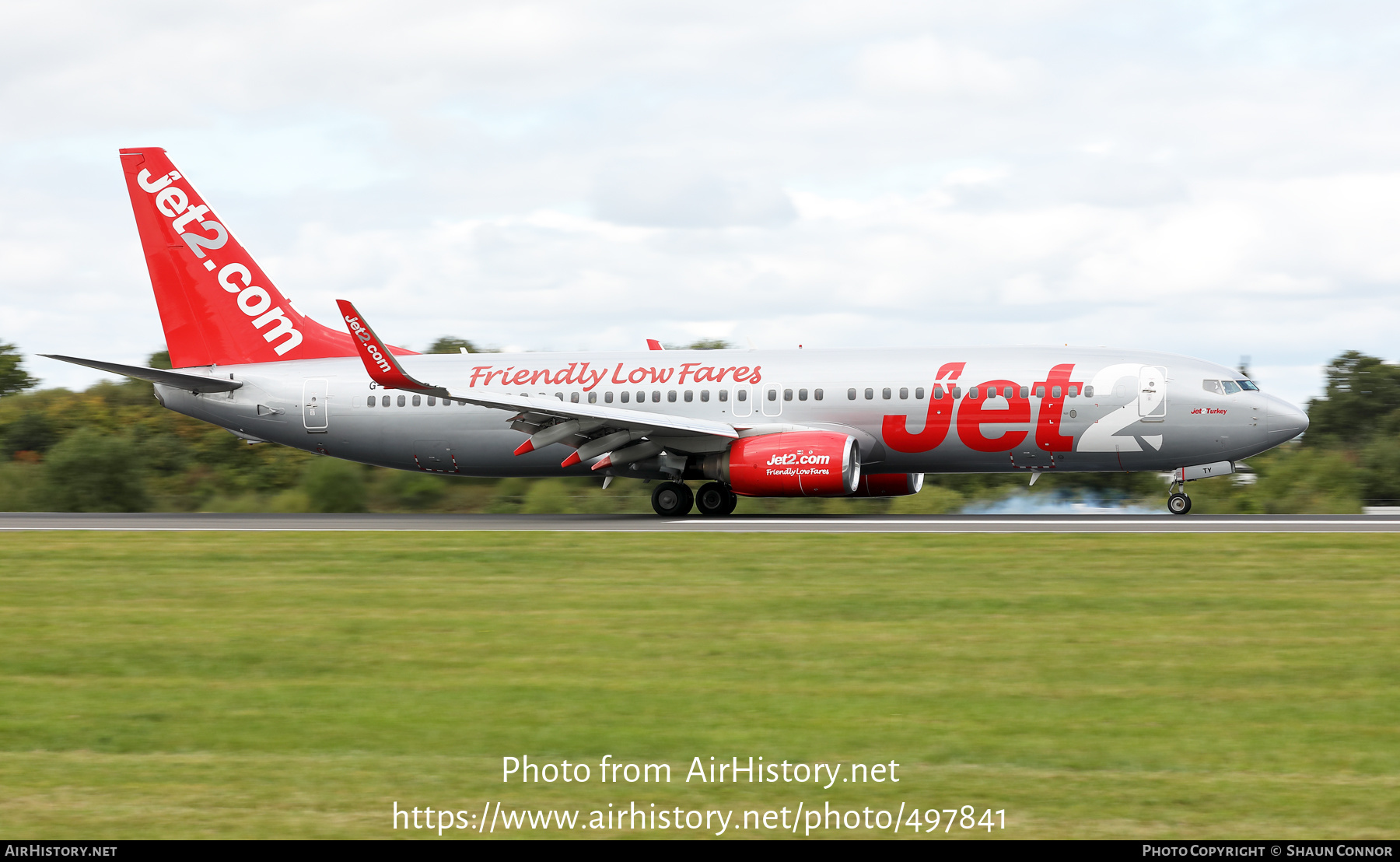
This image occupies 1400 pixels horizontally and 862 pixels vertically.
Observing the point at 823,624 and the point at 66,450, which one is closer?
the point at 823,624

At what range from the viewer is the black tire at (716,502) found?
27.7 meters

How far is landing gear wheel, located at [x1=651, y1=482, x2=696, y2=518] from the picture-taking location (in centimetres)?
2739

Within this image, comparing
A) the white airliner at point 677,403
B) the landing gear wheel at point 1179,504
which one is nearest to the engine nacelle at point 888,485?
the white airliner at point 677,403

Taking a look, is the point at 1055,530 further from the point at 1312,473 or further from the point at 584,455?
the point at 1312,473

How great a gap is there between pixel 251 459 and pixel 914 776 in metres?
35.3

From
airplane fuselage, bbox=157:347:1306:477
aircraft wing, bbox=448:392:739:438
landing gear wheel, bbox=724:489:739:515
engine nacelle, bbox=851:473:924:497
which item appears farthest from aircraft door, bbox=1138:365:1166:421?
landing gear wheel, bbox=724:489:739:515

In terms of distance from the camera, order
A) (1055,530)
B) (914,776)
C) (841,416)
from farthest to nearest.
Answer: (841,416), (1055,530), (914,776)

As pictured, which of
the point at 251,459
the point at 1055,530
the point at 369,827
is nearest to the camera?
the point at 369,827

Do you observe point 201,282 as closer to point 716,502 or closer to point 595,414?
point 595,414

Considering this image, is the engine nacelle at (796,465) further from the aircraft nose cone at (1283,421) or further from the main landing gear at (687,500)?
the aircraft nose cone at (1283,421)

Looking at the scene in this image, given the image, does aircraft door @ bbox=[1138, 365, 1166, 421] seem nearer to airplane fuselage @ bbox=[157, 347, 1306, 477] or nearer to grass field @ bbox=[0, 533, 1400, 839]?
airplane fuselage @ bbox=[157, 347, 1306, 477]

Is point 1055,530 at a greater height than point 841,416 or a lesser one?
lesser
